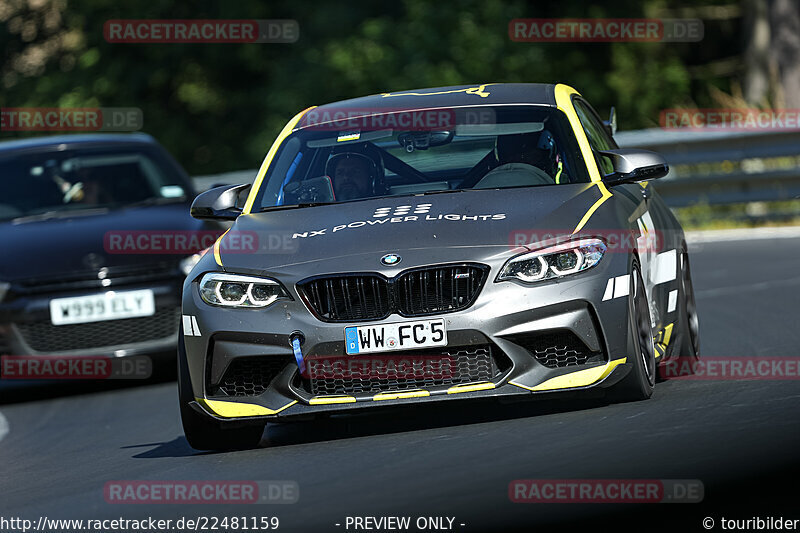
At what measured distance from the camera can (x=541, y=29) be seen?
3378cm

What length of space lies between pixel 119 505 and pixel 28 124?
32930mm

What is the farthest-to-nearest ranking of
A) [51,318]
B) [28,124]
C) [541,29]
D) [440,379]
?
[28,124], [541,29], [51,318], [440,379]

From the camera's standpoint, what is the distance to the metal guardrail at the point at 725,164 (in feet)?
65.0

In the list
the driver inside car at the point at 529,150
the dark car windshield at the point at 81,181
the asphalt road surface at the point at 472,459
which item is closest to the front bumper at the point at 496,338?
the asphalt road surface at the point at 472,459

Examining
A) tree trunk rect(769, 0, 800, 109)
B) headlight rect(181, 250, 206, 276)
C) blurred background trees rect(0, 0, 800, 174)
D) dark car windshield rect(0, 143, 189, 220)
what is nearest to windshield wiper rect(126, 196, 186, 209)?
dark car windshield rect(0, 143, 189, 220)

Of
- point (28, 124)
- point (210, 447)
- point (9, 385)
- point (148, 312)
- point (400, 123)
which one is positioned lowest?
point (28, 124)

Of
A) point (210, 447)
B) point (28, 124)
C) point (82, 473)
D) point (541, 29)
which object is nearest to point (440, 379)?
point (210, 447)

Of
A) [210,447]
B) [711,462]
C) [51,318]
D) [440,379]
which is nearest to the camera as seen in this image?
[711,462]

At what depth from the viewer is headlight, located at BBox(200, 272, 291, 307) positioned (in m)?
7.02

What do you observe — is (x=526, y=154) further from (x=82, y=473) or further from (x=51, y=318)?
(x=51, y=318)

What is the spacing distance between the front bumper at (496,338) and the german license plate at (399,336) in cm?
3

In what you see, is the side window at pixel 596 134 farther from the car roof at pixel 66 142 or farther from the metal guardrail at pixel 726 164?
the metal guardrail at pixel 726 164

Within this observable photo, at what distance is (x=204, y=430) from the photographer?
24.2 feet

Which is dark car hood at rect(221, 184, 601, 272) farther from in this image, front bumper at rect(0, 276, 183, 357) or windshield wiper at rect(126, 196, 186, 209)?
windshield wiper at rect(126, 196, 186, 209)
